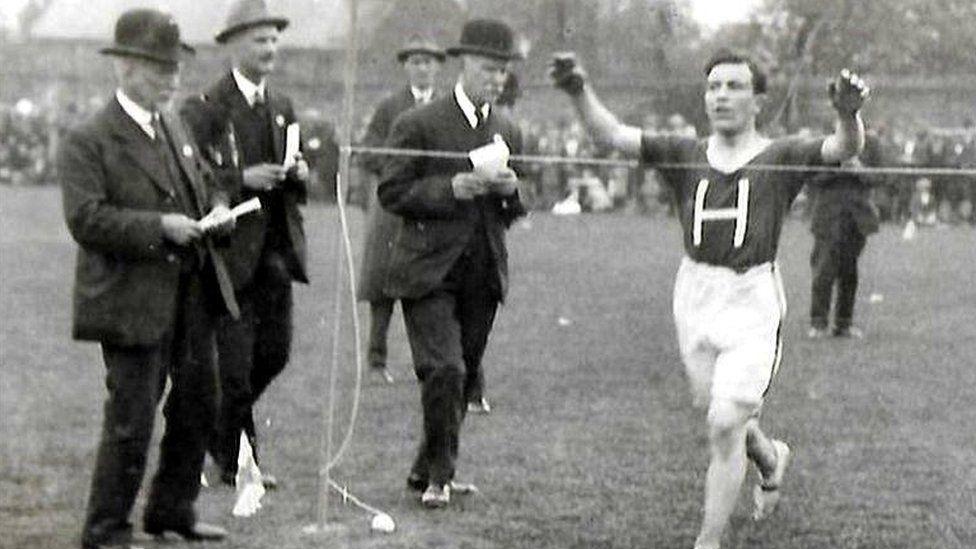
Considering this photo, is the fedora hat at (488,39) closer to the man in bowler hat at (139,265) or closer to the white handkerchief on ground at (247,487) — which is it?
the man in bowler hat at (139,265)

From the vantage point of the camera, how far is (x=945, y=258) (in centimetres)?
2283

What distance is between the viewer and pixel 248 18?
8.44 metres

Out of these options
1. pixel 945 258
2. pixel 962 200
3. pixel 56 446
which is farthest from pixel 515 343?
pixel 962 200

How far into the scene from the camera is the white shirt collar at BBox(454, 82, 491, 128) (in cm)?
834

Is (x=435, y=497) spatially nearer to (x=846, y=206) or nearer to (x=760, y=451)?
(x=760, y=451)

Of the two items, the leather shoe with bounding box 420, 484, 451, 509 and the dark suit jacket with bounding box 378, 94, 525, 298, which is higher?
the dark suit jacket with bounding box 378, 94, 525, 298

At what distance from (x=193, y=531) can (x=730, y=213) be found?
2.27m

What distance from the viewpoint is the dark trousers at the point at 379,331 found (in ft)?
39.6

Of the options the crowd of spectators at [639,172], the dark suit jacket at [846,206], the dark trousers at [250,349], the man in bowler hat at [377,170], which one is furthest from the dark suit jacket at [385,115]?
the dark suit jacket at [846,206]

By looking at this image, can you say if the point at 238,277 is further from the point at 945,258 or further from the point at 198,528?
the point at 945,258

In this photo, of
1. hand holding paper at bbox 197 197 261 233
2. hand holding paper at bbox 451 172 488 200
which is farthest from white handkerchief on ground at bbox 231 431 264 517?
hand holding paper at bbox 451 172 488 200

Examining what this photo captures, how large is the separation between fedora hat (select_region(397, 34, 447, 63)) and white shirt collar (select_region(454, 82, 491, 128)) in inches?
112

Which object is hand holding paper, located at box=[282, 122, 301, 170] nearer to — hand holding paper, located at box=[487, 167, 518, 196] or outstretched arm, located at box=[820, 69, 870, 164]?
hand holding paper, located at box=[487, 167, 518, 196]

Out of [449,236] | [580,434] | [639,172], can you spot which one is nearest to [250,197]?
[449,236]
